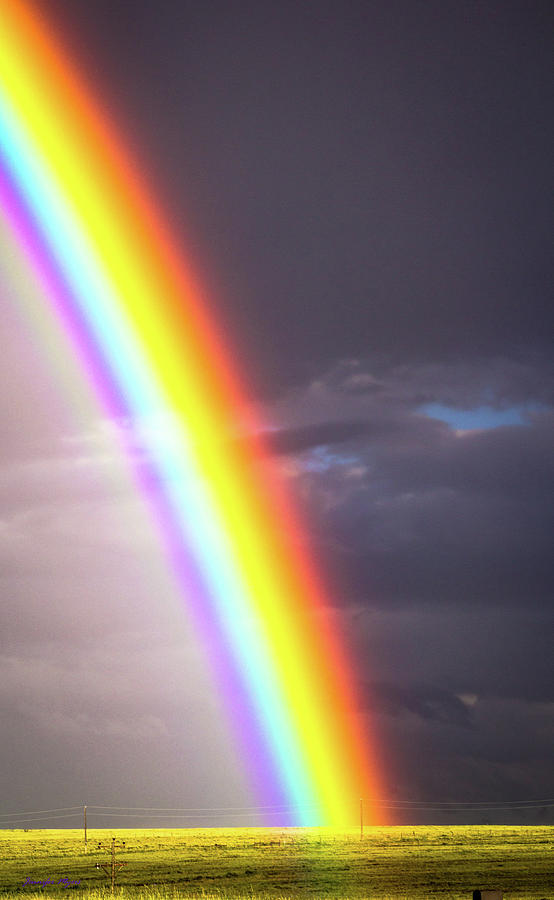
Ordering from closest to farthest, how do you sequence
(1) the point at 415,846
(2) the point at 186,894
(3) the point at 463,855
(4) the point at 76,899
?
(4) the point at 76,899
(2) the point at 186,894
(3) the point at 463,855
(1) the point at 415,846

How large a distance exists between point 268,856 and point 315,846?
37.8 ft

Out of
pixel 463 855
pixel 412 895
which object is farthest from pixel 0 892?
pixel 463 855

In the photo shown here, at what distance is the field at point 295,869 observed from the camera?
40.0m

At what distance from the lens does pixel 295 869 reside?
52469 millimetres

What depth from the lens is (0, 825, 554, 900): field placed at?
3997cm

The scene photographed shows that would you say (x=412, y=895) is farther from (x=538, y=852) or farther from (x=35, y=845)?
(x=35, y=845)

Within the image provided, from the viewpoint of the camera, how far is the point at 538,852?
208 feet

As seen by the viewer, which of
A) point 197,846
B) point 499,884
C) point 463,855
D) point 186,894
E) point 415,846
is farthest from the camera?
point 197,846

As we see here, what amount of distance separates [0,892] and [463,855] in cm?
3022

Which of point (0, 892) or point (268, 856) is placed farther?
point (268, 856)

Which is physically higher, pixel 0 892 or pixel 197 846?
pixel 197 846

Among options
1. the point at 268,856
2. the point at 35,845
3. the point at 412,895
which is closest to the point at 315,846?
the point at 268,856

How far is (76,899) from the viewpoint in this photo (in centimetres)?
3638

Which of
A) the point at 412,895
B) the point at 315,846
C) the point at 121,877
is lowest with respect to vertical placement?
the point at 412,895
